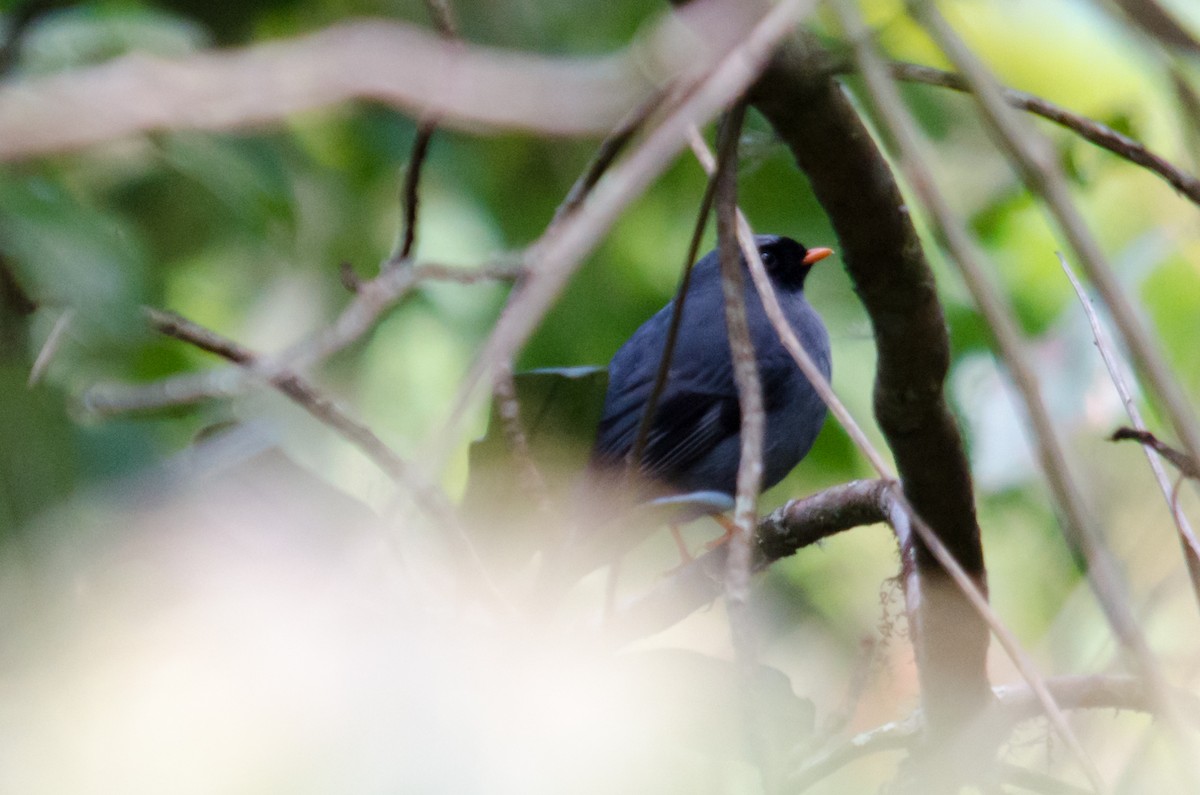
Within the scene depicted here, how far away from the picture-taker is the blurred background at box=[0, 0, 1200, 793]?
3.66 ft

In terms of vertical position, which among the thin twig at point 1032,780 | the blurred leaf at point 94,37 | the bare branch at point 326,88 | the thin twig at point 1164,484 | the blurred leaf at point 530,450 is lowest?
the thin twig at point 1032,780

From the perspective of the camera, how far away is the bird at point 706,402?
12.0 ft

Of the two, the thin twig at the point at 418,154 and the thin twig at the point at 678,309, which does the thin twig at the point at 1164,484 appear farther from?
the thin twig at the point at 418,154

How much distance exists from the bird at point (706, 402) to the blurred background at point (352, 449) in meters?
0.42

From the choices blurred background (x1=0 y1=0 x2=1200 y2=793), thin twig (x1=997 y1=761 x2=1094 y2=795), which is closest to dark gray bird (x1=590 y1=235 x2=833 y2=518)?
blurred background (x1=0 y1=0 x2=1200 y2=793)

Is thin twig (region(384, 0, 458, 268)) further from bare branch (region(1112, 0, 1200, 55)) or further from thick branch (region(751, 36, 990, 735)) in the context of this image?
bare branch (region(1112, 0, 1200, 55))

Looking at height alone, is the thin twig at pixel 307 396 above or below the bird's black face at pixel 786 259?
below

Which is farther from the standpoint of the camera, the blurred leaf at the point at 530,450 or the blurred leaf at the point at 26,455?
the blurred leaf at the point at 530,450

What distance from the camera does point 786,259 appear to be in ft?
14.0

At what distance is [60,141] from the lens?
3.34 ft

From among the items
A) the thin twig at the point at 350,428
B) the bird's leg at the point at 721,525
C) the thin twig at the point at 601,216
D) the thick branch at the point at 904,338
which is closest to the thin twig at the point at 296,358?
the thin twig at the point at 350,428

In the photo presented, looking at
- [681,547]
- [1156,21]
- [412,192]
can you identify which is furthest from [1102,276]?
[681,547]

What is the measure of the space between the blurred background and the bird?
0.42m

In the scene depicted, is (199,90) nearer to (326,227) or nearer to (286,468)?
(286,468)
